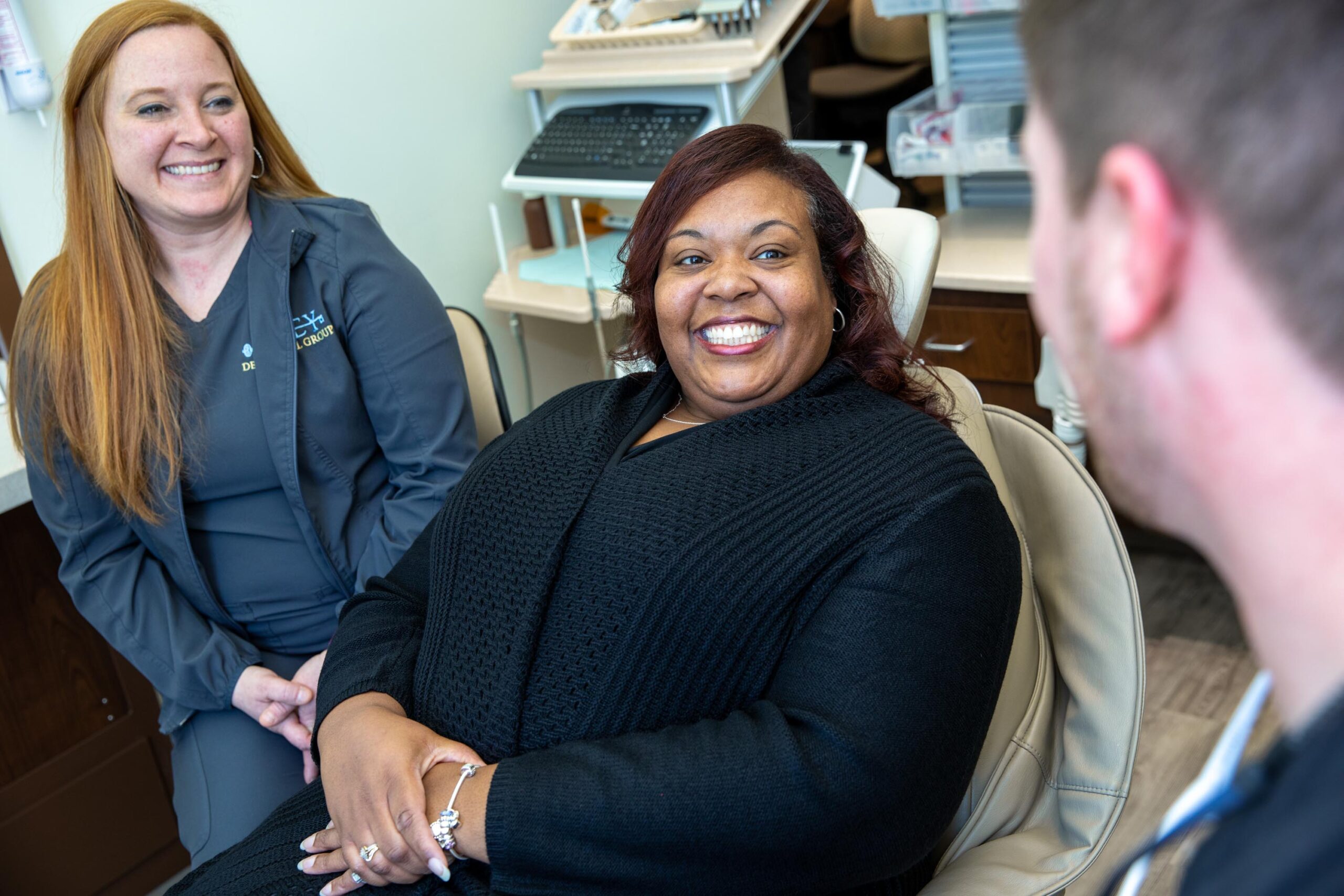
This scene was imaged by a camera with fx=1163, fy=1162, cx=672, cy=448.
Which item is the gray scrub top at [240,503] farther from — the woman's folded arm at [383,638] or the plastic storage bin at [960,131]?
the plastic storage bin at [960,131]

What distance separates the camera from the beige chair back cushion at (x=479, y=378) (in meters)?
1.87

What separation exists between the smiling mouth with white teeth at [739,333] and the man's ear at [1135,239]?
866mm

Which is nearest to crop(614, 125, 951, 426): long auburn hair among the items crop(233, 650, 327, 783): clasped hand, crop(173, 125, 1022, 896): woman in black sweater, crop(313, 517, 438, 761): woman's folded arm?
crop(173, 125, 1022, 896): woman in black sweater

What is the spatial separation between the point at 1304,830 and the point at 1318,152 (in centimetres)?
25

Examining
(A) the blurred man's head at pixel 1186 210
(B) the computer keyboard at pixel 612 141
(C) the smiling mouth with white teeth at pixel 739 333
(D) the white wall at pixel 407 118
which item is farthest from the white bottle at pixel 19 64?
(A) the blurred man's head at pixel 1186 210

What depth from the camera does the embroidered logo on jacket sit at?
1627mm

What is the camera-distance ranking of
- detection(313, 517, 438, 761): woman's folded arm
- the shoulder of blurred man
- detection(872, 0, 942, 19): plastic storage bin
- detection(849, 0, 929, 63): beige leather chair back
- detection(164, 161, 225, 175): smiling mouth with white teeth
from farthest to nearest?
detection(849, 0, 929, 63): beige leather chair back, detection(872, 0, 942, 19): plastic storage bin, detection(164, 161, 225, 175): smiling mouth with white teeth, detection(313, 517, 438, 761): woman's folded arm, the shoulder of blurred man

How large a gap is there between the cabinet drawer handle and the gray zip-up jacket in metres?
0.99

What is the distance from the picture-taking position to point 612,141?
253cm

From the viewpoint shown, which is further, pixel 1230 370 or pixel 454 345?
pixel 454 345

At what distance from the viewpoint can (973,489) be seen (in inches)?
45.6

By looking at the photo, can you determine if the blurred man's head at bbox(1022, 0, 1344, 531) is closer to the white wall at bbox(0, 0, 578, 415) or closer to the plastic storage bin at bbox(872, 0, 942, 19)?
→ the plastic storage bin at bbox(872, 0, 942, 19)

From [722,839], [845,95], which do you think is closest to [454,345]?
[722,839]

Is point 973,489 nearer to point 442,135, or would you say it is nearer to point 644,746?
point 644,746
